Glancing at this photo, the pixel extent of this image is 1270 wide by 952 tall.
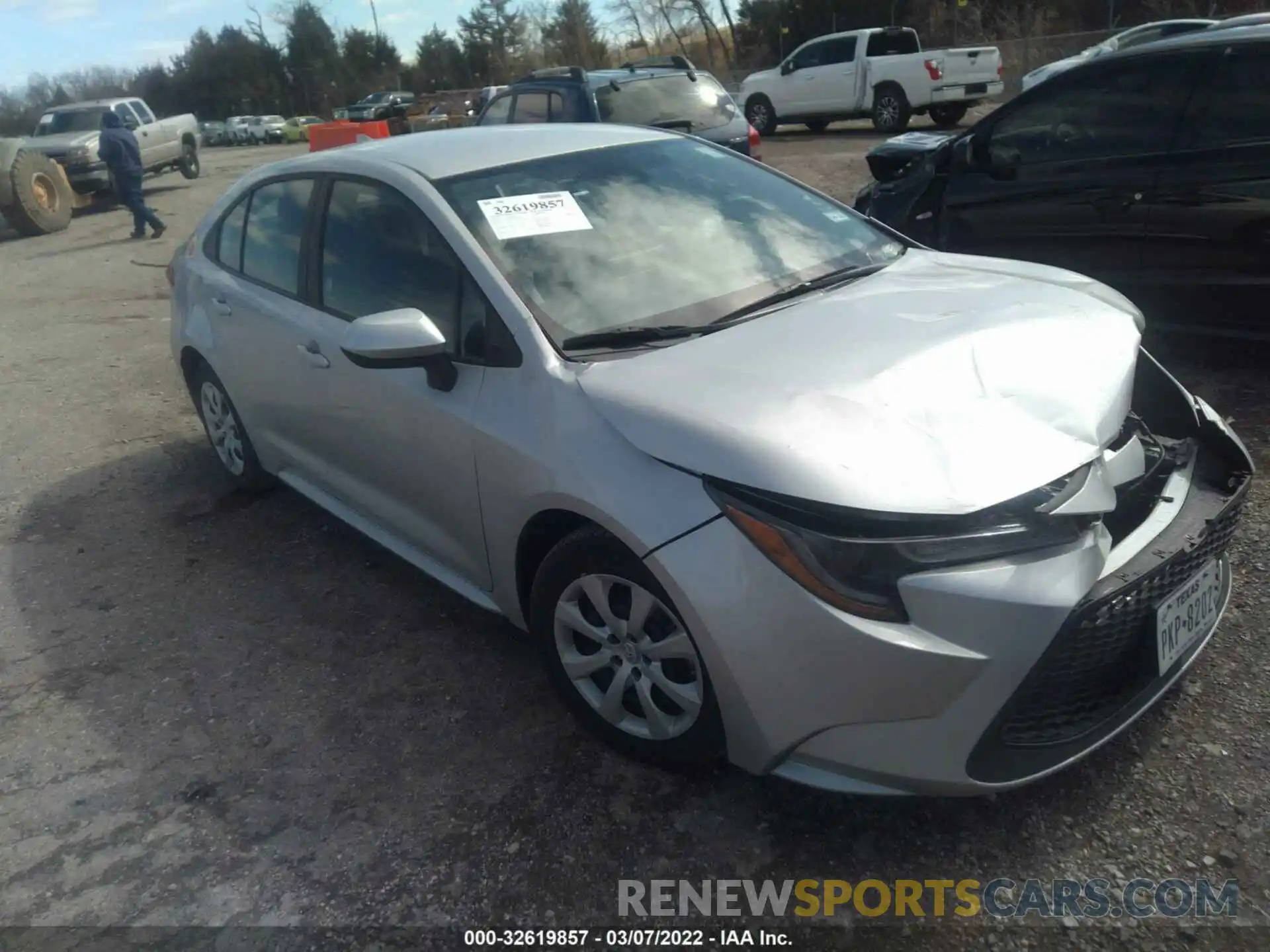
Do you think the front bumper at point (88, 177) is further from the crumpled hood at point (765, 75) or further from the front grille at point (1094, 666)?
the front grille at point (1094, 666)

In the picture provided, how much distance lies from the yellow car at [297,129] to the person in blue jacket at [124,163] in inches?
1374

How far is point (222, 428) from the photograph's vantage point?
472cm

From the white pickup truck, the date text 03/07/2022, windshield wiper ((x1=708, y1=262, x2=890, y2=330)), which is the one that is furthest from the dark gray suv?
the white pickup truck

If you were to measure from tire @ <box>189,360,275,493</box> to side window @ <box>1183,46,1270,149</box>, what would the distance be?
4628mm

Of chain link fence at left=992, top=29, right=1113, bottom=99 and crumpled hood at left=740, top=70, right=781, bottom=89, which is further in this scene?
chain link fence at left=992, top=29, right=1113, bottom=99

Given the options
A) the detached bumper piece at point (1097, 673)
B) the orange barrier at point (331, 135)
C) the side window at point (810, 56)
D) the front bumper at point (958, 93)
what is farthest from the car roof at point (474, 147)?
the side window at point (810, 56)

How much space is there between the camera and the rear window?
18516 millimetres

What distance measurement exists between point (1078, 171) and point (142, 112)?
20796mm

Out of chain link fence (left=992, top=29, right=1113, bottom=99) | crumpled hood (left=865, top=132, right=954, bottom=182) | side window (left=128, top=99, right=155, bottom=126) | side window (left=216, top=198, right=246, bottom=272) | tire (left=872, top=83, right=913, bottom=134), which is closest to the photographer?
side window (left=216, top=198, right=246, bottom=272)

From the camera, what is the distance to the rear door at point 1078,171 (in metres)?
4.77

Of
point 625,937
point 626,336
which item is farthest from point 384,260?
point 625,937

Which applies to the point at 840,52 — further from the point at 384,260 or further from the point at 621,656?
the point at 621,656

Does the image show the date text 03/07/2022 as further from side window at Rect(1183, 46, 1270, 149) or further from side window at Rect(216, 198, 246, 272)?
side window at Rect(1183, 46, 1270, 149)

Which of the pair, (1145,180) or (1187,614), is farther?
(1145,180)
